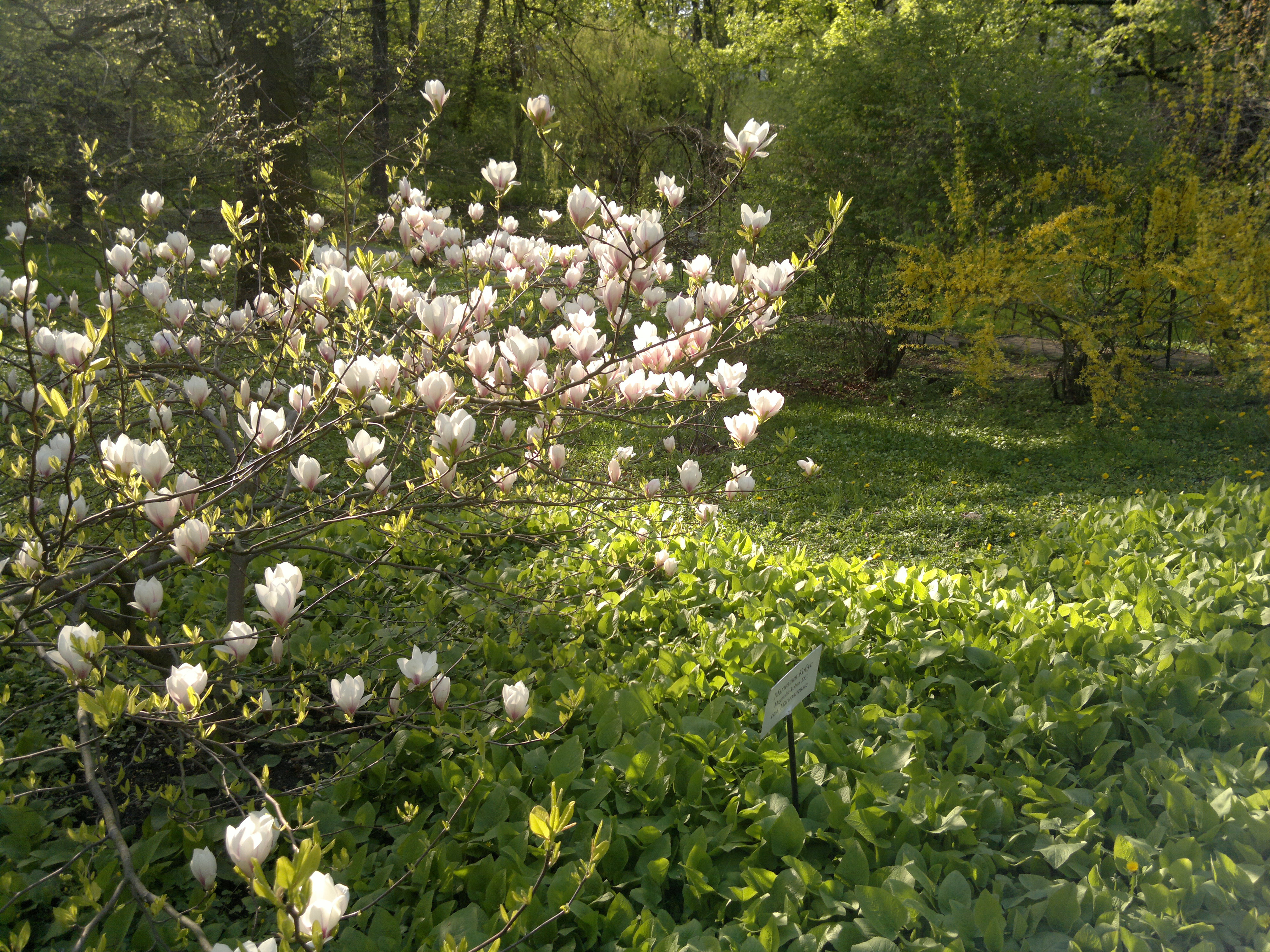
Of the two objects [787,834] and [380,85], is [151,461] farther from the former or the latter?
[380,85]

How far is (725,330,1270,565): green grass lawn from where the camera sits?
17.6 feet

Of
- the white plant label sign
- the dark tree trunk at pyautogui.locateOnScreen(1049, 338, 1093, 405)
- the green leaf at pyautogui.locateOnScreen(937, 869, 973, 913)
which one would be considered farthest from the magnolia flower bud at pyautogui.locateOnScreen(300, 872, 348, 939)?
the dark tree trunk at pyautogui.locateOnScreen(1049, 338, 1093, 405)

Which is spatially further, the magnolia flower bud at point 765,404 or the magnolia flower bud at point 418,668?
the magnolia flower bud at point 765,404

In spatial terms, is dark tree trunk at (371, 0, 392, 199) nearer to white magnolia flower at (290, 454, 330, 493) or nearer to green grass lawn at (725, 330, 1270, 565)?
white magnolia flower at (290, 454, 330, 493)

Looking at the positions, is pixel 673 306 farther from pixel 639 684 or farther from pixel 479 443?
pixel 639 684

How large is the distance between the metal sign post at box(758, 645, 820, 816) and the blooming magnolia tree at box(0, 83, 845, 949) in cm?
58

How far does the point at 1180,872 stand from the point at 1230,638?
1.26 m

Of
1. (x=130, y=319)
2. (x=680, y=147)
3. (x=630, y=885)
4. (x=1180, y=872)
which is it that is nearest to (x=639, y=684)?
(x=630, y=885)

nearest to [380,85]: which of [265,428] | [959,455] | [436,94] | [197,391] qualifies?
[959,455]

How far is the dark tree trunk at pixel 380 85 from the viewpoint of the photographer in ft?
28.2

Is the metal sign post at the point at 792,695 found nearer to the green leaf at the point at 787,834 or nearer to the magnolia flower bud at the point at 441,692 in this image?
the green leaf at the point at 787,834

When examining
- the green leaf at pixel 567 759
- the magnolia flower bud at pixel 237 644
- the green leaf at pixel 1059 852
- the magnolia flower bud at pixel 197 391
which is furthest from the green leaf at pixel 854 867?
the magnolia flower bud at pixel 197 391

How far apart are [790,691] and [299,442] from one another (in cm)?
125

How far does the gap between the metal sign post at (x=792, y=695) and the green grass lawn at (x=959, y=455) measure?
2.75 meters
